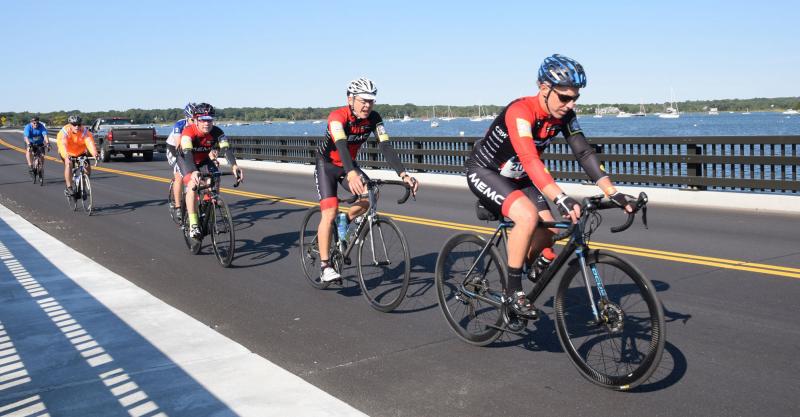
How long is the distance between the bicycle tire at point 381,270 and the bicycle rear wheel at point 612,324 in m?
2.13

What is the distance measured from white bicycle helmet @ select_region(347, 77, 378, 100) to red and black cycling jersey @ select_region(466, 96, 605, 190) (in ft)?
4.71

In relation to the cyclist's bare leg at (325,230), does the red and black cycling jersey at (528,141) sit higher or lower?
higher

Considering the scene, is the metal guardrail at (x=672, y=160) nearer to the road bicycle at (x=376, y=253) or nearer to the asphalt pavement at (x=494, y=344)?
the asphalt pavement at (x=494, y=344)

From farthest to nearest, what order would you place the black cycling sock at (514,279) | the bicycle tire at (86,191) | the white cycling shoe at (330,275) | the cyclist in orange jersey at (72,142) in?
the cyclist in orange jersey at (72,142) → the bicycle tire at (86,191) → the white cycling shoe at (330,275) → the black cycling sock at (514,279)

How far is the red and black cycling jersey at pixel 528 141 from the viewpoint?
5039 millimetres

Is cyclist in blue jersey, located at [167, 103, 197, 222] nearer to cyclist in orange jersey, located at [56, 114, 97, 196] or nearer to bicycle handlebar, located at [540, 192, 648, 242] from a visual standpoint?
cyclist in orange jersey, located at [56, 114, 97, 196]

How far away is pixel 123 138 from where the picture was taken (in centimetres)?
3581

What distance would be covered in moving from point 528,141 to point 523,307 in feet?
3.72

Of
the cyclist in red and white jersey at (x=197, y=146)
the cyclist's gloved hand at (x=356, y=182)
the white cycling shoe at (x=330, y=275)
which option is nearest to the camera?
the cyclist's gloved hand at (x=356, y=182)

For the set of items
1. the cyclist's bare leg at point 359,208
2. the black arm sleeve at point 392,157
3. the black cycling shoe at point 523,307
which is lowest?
the black cycling shoe at point 523,307

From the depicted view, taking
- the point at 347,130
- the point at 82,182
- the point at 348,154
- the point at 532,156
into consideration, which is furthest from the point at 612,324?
the point at 82,182

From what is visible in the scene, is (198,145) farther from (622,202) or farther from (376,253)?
(622,202)

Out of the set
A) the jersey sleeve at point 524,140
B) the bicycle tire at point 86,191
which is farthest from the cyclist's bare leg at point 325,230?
the bicycle tire at point 86,191

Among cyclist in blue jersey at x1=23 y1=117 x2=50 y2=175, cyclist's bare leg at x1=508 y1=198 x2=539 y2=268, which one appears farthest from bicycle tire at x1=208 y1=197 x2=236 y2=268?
cyclist in blue jersey at x1=23 y1=117 x2=50 y2=175
